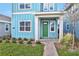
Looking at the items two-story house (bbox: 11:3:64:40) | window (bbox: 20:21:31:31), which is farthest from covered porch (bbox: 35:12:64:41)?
window (bbox: 20:21:31:31)

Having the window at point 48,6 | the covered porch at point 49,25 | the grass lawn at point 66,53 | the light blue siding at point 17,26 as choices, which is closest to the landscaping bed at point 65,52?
the grass lawn at point 66,53

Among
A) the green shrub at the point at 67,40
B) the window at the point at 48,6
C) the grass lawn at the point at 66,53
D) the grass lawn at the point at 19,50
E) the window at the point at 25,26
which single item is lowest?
the grass lawn at the point at 66,53

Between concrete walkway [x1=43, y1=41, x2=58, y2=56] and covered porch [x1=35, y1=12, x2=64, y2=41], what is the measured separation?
0.07 m

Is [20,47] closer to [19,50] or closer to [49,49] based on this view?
[19,50]

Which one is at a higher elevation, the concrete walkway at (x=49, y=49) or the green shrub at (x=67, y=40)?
the green shrub at (x=67, y=40)

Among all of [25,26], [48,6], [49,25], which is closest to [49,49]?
[49,25]

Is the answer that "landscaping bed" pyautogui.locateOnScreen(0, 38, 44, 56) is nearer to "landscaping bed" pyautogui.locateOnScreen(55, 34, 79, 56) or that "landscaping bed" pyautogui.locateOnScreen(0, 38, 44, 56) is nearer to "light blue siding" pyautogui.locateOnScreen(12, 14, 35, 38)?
"light blue siding" pyautogui.locateOnScreen(12, 14, 35, 38)

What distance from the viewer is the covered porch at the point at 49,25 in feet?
21.7

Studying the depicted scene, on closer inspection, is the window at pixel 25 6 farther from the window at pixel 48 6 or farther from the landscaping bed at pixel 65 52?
the landscaping bed at pixel 65 52

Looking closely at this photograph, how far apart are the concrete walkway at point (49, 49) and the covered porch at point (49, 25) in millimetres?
72

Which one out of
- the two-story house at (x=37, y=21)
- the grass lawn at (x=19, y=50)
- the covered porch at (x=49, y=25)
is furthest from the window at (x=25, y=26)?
the grass lawn at (x=19, y=50)

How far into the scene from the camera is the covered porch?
21.7 ft

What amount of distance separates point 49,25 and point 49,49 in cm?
33

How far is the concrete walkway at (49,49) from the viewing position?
6.61 metres
